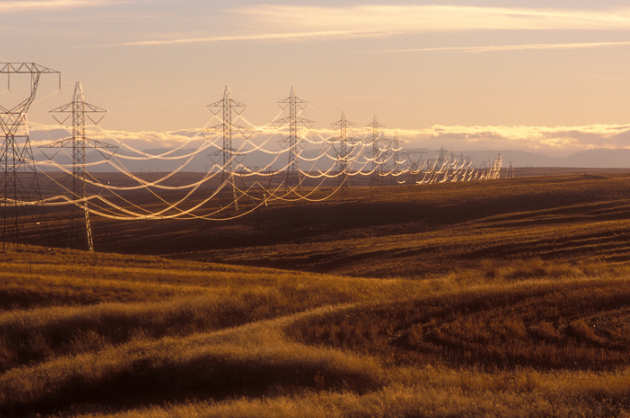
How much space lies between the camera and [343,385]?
18188mm

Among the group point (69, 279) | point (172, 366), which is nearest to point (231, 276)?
point (69, 279)

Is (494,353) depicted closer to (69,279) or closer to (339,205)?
(69,279)

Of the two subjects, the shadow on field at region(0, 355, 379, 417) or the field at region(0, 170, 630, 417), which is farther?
the shadow on field at region(0, 355, 379, 417)

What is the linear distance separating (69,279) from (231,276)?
10014 millimetres

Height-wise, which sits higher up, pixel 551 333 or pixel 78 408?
pixel 551 333

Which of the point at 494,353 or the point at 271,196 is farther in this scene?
the point at 271,196

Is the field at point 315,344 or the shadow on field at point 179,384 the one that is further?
the shadow on field at point 179,384

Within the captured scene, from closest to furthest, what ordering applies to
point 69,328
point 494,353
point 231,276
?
point 494,353
point 69,328
point 231,276

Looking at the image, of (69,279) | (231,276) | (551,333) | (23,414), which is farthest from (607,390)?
(231,276)

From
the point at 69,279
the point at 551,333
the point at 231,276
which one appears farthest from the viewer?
the point at 231,276

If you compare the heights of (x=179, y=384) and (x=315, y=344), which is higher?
(x=315, y=344)

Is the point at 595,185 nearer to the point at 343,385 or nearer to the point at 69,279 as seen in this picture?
the point at 69,279

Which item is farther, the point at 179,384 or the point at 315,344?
the point at 315,344

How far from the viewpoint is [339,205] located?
11381cm
